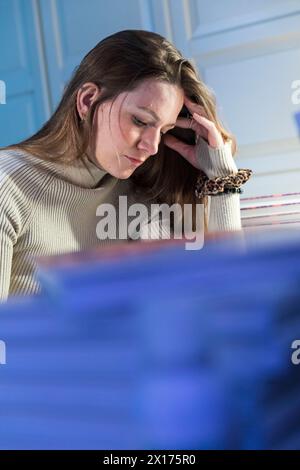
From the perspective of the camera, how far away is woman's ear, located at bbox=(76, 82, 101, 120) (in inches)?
34.9

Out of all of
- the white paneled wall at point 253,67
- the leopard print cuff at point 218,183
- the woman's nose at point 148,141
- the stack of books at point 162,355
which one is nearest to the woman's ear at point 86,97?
the woman's nose at point 148,141

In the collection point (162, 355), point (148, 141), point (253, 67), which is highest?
point (253, 67)

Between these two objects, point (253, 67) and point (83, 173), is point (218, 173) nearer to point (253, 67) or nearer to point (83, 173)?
point (83, 173)

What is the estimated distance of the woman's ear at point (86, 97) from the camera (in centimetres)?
89

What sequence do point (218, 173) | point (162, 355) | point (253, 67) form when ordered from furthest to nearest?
1. point (253, 67)
2. point (218, 173)
3. point (162, 355)

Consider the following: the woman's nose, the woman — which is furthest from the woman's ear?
the woman's nose

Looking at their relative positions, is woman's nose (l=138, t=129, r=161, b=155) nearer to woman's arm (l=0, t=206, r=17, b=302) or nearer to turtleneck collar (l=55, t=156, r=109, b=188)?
turtleneck collar (l=55, t=156, r=109, b=188)

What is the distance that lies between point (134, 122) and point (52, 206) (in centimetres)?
19

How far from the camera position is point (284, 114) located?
217 cm

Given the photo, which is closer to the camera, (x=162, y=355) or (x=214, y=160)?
(x=162, y=355)

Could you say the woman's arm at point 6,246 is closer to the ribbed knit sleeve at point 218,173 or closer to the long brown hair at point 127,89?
the long brown hair at point 127,89

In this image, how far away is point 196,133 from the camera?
3.40 feet

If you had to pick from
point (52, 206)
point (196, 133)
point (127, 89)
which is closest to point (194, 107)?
point (196, 133)

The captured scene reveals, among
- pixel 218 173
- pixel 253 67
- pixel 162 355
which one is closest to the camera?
pixel 162 355
